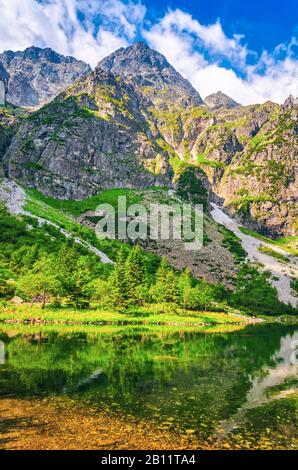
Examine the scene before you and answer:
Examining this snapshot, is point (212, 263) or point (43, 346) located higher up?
point (212, 263)

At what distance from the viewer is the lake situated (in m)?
19.8

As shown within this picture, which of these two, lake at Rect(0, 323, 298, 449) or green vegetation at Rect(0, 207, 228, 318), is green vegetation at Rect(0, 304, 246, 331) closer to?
green vegetation at Rect(0, 207, 228, 318)

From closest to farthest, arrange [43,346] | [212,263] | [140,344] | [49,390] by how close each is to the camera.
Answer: [49,390]
[43,346]
[140,344]
[212,263]

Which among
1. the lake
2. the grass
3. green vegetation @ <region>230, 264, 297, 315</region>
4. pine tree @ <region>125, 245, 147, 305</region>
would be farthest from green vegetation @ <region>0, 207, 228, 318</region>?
the lake

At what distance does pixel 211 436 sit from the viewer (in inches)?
742

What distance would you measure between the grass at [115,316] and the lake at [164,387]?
28.7 meters

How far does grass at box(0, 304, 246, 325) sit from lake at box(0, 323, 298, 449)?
94.0 ft

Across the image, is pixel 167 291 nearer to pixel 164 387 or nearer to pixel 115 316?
pixel 115 316

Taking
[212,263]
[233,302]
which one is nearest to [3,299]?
[233,302]

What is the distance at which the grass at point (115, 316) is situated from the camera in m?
82.1

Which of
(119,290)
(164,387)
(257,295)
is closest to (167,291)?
(119,290)

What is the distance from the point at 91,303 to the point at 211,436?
86.1 meters
